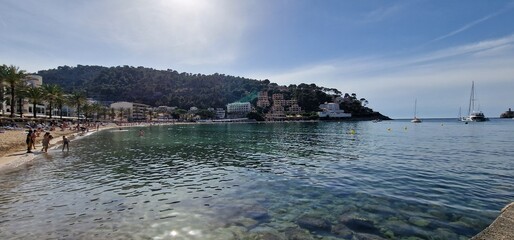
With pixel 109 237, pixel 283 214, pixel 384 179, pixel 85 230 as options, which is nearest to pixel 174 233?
pixel 109 237

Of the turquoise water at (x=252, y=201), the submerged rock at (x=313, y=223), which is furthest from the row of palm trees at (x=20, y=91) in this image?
the submerged rock at (x=313, y=223)

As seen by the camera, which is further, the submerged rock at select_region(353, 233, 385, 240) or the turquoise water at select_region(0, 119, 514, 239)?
the turquoise water at select_region(0, 119, 514, 239)

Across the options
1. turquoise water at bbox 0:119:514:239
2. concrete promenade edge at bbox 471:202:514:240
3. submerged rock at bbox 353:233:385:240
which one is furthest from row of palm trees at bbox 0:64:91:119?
concrete promenade edge at bbox 471:202:514:240

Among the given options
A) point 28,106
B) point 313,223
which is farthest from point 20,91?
point 313,223

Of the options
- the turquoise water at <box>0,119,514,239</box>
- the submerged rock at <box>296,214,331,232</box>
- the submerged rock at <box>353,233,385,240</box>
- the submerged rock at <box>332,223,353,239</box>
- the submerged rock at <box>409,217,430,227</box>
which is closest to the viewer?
the submerged rock at <box>353,233,385,240</box>

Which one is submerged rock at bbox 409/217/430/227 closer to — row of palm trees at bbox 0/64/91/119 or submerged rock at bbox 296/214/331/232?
submerged rock at bbox 296/214/331/232

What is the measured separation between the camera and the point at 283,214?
11.3m

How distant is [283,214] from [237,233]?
8.32ft

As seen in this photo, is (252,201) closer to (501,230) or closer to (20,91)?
(501,230)

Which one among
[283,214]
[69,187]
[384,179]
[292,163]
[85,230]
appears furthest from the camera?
[292,163]

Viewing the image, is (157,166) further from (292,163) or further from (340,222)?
(340,222)

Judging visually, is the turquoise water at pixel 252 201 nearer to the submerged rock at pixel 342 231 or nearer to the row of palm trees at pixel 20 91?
the submerged rock at pixel 342 231

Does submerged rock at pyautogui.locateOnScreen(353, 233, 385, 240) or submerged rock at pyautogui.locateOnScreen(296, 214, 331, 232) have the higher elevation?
submerged rock at pyautogui.locateOnScreen(353, 233, 385, 240)

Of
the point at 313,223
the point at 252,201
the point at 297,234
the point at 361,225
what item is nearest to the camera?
the point at 297,234
